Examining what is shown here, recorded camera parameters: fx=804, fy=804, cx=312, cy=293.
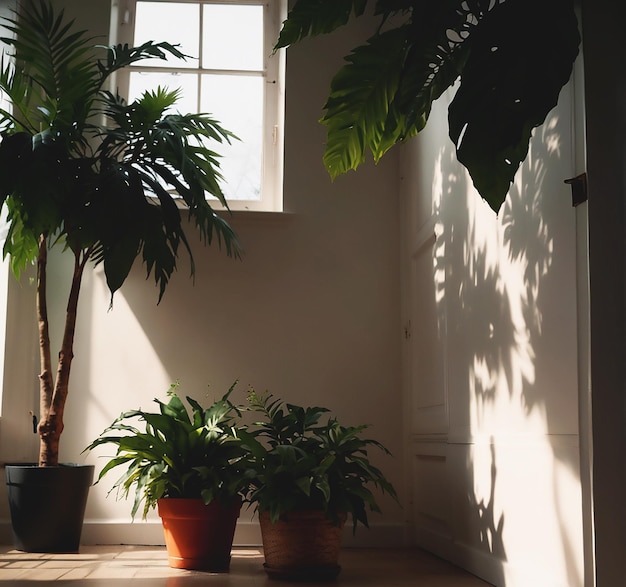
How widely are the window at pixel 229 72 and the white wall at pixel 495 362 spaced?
663mm

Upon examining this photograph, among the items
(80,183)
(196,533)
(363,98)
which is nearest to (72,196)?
(80,183)

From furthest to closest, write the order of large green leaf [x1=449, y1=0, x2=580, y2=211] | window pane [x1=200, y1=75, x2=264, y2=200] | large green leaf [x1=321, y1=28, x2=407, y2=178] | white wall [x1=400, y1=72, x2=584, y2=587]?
window pane [x1=200, y1=75, x2=264, y2=200] < white wall [x1=400, y1=72, x2=584, y2=587] < large green leaf [x1=321, y1=28, x2=407, y2=178] < large green leaf [x1=449, y1=0, x2=580, y2=211]

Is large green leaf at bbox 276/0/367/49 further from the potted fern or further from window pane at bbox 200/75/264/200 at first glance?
window pane at bbox 200/75/264/200

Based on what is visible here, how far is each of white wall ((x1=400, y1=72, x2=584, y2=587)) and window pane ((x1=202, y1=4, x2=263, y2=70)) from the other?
36.0 inches

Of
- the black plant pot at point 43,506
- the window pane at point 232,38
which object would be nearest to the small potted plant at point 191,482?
the black plant pot at point 43,506

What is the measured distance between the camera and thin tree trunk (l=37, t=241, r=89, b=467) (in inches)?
110

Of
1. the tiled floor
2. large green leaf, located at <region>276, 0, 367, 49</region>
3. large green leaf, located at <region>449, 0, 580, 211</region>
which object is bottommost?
the tiled floor

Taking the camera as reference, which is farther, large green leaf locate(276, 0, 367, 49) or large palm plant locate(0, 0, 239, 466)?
large palm plant locate(0, 0, 239, 466)

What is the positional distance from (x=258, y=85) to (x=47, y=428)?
1732mm

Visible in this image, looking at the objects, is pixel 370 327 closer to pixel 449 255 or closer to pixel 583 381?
pixel 449 255

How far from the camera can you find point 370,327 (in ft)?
10.7

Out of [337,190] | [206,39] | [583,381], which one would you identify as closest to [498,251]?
[583,381]

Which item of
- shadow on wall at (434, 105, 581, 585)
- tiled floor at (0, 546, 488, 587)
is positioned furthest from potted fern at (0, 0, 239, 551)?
shadow on wall at (434, 105, 581, 585)

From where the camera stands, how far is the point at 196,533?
98.6 inches
